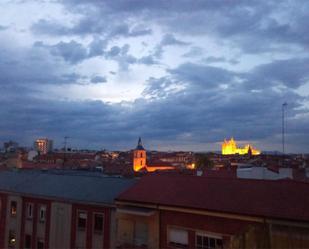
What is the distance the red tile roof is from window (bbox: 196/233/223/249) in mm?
1655

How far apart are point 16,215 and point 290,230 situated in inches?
1071

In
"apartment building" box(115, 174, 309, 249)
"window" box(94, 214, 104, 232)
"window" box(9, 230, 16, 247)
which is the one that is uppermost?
"apartment building" box(115, 174, 309, 249)

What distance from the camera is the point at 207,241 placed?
907 inches

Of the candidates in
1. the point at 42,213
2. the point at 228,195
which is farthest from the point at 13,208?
the point at 228,195

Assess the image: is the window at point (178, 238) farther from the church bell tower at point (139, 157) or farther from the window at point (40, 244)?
the church bell tower at point (139, 157)

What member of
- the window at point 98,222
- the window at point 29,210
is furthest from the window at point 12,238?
the window at point 98,222

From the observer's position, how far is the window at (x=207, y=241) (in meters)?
22.5

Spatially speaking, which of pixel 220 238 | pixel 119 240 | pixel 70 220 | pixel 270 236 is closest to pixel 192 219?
pixel 220 238

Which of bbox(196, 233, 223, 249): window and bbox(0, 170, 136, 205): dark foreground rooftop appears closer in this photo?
bbox(196, 233, 223, 249): window

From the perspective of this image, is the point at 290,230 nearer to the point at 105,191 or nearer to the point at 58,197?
the point at 105,191

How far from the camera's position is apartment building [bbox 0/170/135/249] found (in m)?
30.8

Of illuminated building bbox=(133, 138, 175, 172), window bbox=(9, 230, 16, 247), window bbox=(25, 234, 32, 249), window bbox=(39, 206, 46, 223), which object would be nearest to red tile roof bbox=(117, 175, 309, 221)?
window bbox=(39, 206, 46, 223)

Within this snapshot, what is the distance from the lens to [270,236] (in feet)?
46.4

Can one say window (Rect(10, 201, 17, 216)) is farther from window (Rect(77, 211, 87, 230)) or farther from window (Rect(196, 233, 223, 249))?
window (Rect(196, 233, 223, 249))
